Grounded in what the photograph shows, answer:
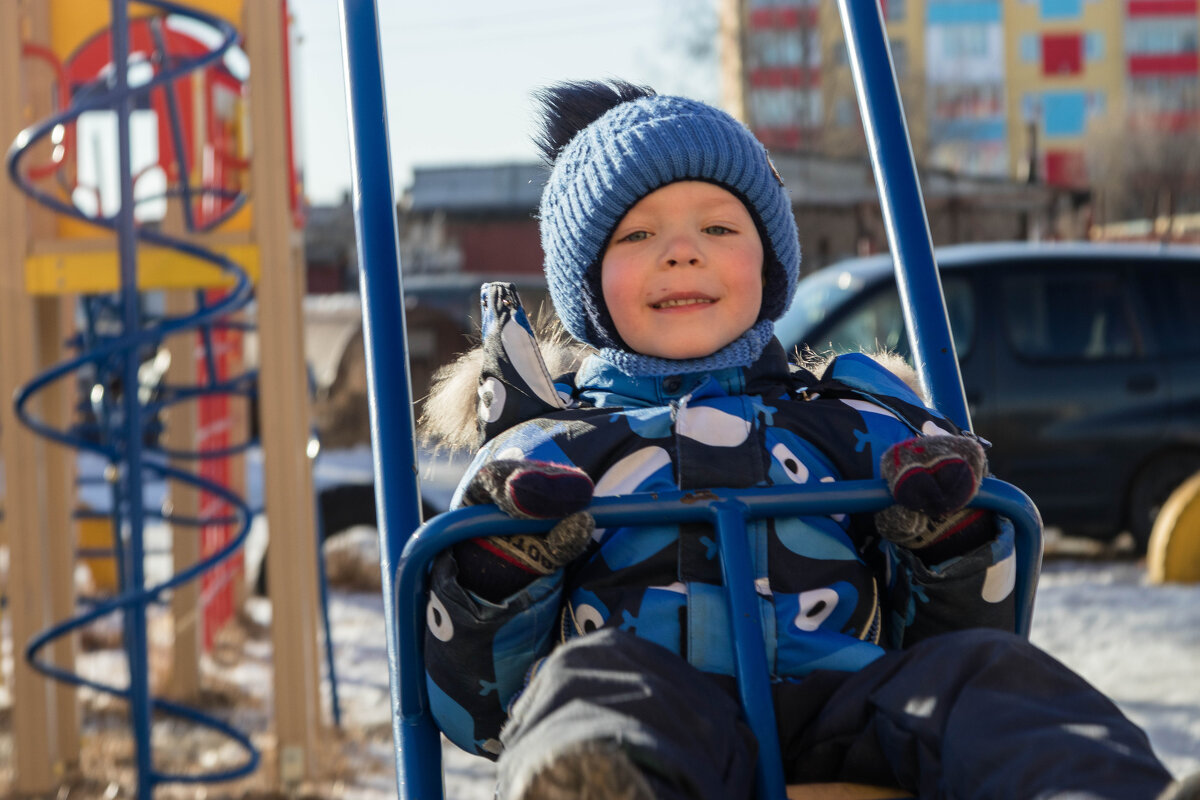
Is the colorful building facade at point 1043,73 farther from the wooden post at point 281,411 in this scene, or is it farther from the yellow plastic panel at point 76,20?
the wooden post at point 281,411

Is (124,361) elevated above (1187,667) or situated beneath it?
elevated above

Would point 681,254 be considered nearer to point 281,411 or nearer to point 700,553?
point 700,553

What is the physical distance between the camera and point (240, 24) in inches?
125

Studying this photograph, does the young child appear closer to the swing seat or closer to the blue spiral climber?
the swing seat

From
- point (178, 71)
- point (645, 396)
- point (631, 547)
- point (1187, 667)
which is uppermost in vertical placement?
point (178, 71)

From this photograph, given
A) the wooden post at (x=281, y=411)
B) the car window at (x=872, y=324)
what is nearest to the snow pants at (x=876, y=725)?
the wooden post at (x=281, y=411)

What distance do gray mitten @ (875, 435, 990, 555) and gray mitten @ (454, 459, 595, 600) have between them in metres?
0.32

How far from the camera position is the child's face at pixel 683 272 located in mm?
1636

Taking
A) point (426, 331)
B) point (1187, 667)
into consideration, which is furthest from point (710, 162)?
point (426, 331)

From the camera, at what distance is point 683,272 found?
5.37 feet

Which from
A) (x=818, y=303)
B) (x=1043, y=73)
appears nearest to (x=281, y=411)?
(x=818, y=303)

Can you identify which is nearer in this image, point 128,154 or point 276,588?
point 128,154

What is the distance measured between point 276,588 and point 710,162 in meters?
1.89

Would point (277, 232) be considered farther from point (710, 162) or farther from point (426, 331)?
point (426, 331)
